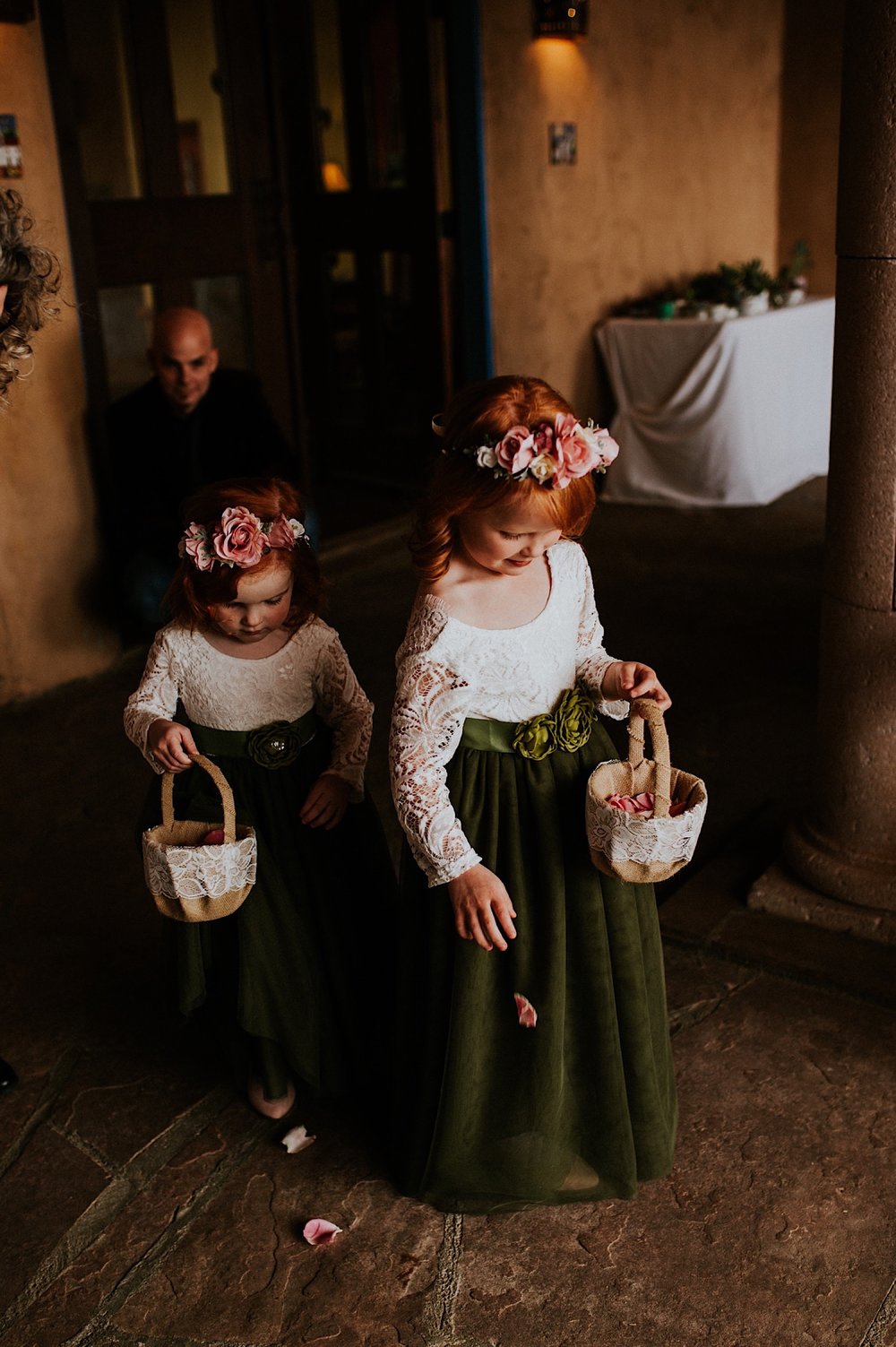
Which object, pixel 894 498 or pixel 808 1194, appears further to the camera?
pixel 894 498

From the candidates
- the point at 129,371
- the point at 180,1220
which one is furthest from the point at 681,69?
the point at 180,1220

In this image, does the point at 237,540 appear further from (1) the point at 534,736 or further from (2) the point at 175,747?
(1) the point at 534,736

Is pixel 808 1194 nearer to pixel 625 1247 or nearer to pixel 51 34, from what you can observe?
pixel 625 1247

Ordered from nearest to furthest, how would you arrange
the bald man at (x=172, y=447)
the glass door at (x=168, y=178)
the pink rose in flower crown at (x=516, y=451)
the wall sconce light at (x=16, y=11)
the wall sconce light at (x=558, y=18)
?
the pink rose in flower crown at (x=516, y=451)
the wall sconce light at (x=16, y=11)
the bald man at (x=172, y=447)
the glass door at (x=168, y=178)
the wall sconce light at (x=558, y=18)

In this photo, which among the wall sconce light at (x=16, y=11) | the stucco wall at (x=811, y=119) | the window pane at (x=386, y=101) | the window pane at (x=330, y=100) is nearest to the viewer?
the wall sconce light at (x=16, y=11)

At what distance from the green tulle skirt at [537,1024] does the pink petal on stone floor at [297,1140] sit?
22 centimetres

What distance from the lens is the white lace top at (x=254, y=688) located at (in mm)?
2234

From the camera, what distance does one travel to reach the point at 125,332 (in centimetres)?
520

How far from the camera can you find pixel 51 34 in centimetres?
435

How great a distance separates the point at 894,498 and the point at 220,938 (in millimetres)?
1664

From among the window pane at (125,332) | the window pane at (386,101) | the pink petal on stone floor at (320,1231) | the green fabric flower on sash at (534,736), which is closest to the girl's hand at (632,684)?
the green fabric flower on sash at (534,736)

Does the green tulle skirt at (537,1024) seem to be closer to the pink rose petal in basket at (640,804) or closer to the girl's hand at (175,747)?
the pink rose petal in basket at (640,804)

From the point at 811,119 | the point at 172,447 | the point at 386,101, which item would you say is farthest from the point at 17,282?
the point at 811,119

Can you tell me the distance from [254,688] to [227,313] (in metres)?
3.72
